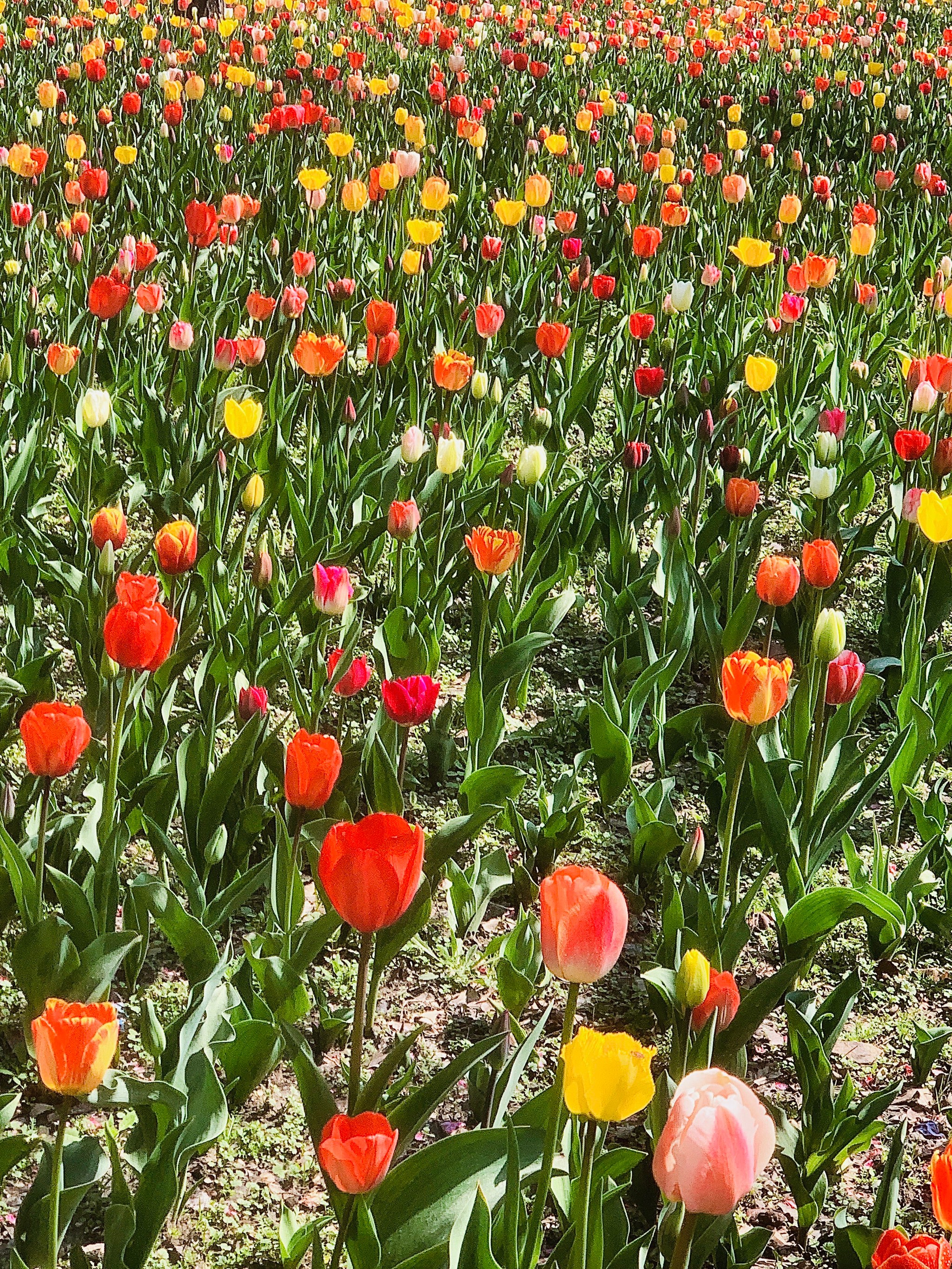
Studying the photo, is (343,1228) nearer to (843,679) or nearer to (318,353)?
(843,679)

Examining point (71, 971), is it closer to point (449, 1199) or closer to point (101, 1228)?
point (101, 1228)

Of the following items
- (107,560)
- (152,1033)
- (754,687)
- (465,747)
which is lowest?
(465,747)

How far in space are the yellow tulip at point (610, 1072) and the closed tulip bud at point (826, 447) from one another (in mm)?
2143

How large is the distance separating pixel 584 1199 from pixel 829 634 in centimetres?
106

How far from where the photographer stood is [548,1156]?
121cm

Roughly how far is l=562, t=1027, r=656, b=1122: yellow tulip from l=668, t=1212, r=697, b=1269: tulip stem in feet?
0.36

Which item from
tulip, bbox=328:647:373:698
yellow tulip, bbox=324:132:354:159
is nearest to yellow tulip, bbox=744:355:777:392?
tulip, bbox=328:647:373:698

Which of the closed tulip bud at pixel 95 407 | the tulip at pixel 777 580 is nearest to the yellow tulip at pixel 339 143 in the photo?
the closed tulip bud at pixel 95 407

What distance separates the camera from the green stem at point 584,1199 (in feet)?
3.66

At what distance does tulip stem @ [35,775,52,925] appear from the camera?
1.62 metres

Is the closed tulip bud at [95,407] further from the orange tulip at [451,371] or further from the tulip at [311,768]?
the tulip at [311,768]

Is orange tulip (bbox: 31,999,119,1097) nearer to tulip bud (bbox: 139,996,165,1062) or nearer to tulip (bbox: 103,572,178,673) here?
tulip bud (bbox: 139,996,165,1062)

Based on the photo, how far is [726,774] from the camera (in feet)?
7.34

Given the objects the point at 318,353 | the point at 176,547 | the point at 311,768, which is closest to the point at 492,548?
the point at 176,547
